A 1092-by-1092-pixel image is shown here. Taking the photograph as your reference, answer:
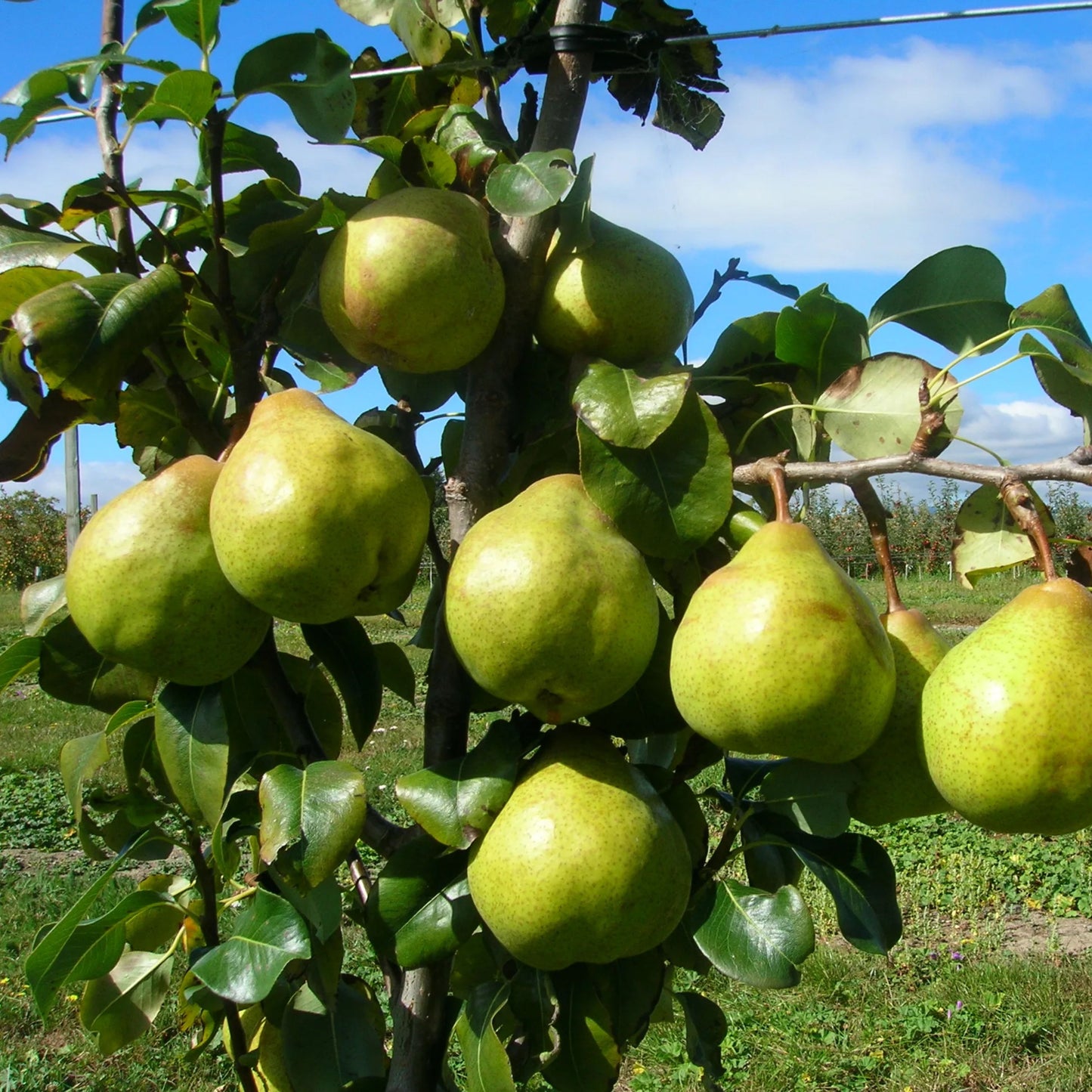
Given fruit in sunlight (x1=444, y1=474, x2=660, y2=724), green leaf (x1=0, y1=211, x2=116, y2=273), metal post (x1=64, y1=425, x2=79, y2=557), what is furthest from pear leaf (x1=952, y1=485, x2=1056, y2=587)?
metal post (x1=64, y1=425, x2=79, y2=557)

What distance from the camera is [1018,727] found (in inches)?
38.2

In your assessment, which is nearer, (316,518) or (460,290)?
(316,518)

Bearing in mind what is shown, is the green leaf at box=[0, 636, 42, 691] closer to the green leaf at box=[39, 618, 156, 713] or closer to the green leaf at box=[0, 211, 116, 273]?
the green leaf at box=[39, 618, 156, 713]

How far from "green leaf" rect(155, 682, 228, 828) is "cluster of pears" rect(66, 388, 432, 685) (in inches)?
2.5

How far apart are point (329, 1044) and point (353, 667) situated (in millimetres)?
529

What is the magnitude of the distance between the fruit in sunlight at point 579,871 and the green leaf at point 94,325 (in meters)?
0.62

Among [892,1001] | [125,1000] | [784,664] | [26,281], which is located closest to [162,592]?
[26,281]

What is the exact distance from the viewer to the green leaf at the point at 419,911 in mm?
1135

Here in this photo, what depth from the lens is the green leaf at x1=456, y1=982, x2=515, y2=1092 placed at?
3.69 feet

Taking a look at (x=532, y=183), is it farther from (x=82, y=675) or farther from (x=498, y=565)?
(x=82, y=675)

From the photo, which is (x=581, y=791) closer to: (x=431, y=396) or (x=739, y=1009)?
(x=431, y=396)

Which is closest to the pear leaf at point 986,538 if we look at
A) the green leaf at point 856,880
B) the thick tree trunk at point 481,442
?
the green leaf at point 856,880

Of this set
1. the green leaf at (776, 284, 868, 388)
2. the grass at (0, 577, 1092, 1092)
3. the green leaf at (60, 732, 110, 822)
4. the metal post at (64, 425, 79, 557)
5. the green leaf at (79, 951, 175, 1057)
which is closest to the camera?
the green leaf at (776, 284, 868, 388)

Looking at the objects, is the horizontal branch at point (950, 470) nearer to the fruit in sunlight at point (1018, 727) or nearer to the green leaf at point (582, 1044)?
the fruit in sunlight at point (1018, 727)
